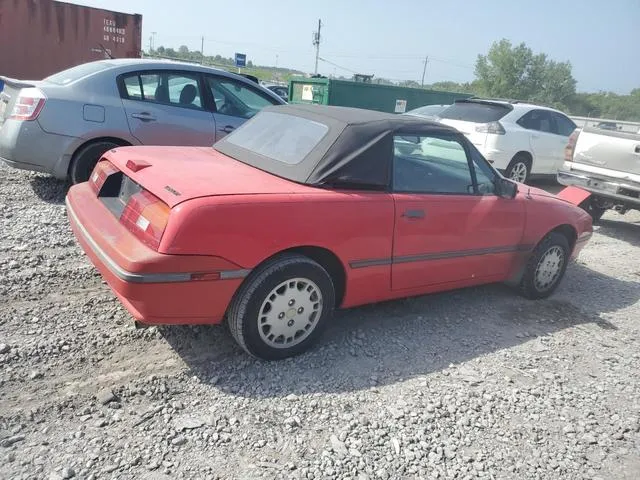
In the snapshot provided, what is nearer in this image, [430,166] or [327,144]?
[327,144]

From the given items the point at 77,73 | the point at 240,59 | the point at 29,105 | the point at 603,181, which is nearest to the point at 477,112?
the point at 603,181

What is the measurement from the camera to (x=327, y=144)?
3.47 metres

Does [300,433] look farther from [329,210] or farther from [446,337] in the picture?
[446,337]

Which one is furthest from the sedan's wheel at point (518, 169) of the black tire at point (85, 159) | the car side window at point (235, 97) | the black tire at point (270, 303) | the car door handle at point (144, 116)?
the black tire at point (270, 303)

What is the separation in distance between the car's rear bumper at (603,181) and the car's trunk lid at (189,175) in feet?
18.8

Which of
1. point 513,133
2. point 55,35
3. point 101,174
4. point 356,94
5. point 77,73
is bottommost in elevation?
point 101,174

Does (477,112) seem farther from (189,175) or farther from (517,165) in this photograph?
(189,175)

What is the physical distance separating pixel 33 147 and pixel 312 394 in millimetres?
4228

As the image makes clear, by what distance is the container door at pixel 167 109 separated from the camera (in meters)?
5.93

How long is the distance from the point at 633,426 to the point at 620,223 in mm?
6561

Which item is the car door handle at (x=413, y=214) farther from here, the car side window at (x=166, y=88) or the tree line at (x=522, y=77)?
the tree line at (x=522, y=77)

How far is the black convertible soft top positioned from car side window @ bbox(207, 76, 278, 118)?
2.62 metres

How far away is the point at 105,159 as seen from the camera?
12.4ft

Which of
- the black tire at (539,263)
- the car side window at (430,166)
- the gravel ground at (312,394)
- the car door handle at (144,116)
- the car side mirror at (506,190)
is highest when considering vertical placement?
the car door handle at (144,116)
